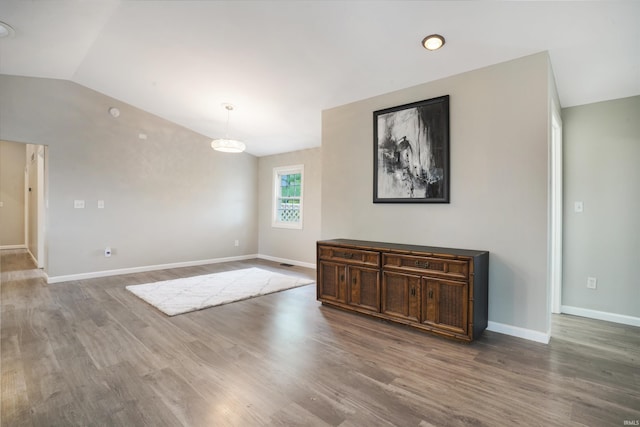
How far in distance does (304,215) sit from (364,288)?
3227 millimetres

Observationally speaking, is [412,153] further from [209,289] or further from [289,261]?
[289,261]

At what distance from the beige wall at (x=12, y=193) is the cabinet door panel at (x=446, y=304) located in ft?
35.2

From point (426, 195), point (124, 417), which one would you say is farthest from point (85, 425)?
point (426, 195)

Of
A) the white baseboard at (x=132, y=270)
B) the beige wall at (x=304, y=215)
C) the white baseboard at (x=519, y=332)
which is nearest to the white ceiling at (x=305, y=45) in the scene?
the beige wall at (x=304, y=215)

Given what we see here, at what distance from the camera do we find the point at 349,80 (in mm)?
3514

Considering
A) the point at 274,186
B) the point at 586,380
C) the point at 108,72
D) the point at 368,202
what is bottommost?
the point at 586,380

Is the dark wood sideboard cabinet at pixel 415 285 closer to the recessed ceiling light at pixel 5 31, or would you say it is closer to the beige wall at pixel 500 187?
the beige wall at pixel 500 187

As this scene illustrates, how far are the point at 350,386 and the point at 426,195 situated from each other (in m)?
2.09

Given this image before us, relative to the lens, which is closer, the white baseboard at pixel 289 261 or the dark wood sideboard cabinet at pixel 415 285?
the dark wood sideboard cabinet at pixel 415 285

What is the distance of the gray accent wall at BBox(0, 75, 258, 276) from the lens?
457cm

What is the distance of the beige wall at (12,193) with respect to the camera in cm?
804

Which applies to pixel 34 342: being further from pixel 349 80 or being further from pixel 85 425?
pixel 349 80

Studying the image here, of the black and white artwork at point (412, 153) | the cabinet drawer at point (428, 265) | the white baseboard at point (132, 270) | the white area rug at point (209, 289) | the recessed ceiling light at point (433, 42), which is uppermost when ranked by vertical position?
the recessed ceiling light at point (433, 42)

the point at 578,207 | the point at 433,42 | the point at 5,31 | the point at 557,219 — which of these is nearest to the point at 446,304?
the point at 557,219
